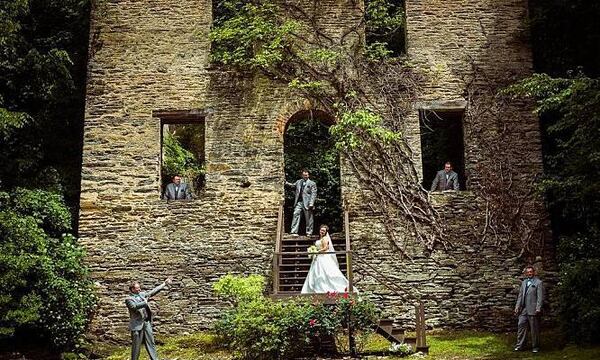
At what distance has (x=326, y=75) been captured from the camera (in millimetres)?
13820

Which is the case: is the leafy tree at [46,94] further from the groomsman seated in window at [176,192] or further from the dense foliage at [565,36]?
the dense foliage at [565,36]

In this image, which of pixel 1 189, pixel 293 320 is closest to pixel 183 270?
pixel 293 320

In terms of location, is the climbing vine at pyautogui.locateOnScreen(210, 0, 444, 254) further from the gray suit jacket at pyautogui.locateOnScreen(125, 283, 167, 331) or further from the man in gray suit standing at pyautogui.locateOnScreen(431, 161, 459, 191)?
the gray suit jacket at pyautogui.locateOnScreen(125, 283, 167, 331)

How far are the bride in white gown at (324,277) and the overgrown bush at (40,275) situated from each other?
4.27 meters

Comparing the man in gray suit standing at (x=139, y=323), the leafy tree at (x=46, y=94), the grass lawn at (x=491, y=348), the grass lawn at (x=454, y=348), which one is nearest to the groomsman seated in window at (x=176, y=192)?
the leafy tree at (x=46, y=94)

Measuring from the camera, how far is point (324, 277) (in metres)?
11.5

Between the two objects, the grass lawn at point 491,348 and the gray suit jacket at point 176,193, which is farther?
the gray suit jacket at point 176,193

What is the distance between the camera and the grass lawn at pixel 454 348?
10.3m

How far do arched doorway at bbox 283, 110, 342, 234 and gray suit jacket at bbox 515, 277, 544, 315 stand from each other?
5.81 meters

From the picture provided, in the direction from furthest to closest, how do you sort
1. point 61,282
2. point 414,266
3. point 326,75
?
1. point 326,75
2. point 414,266
3. point 61,282

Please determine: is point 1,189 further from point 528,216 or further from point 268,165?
point 528,216

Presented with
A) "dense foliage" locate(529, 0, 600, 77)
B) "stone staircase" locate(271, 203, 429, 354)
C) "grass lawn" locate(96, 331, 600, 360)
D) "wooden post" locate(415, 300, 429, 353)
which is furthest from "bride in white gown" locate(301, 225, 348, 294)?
"dense foliage" locate(529, 0, 600, 77)

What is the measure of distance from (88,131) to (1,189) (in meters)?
2.16

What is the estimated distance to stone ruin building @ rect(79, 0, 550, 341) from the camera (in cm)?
1275
